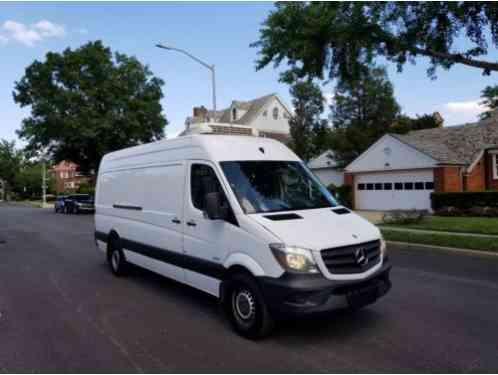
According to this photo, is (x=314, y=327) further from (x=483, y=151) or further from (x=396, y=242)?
(x=483, y=151)

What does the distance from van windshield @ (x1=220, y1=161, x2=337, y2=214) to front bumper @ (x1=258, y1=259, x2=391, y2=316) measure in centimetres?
96

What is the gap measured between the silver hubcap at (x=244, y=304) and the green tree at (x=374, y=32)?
33.2ft

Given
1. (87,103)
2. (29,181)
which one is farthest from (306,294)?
(29,181)

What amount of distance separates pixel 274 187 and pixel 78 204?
28536 mm

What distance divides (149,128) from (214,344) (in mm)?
34075

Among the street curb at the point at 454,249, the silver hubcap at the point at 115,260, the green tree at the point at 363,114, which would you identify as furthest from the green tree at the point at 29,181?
the street curb at the point at 454,249

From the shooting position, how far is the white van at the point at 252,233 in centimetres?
420

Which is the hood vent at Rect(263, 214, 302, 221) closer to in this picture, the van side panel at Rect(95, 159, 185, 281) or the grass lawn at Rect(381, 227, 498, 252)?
the van side panel at Rect(95, 159, 185, 281)

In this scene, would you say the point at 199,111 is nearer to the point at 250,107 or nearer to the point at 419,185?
the point at 250,107

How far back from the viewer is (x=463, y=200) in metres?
19.2

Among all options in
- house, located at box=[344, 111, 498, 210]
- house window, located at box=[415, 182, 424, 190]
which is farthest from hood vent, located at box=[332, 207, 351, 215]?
house window, located at box=[415, 182, 424, 190]

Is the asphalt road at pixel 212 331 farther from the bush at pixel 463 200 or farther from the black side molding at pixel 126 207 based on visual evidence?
the bush at pixel 463 200

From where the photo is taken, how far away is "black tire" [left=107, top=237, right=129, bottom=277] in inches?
306

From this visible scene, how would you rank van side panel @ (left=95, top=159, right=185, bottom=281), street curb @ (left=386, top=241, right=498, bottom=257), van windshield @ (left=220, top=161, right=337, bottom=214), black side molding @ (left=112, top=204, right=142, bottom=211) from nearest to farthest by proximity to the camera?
van windshield @ (left=220, top=161, right=337, bottom=214) < van side panel @ (left=95, top=159, right=185, bottom=281) < black side molding @ (left=112, top=204, right=142, bottom=211) < street curb @ (left=386, top=241, right=498, bottom=257)
